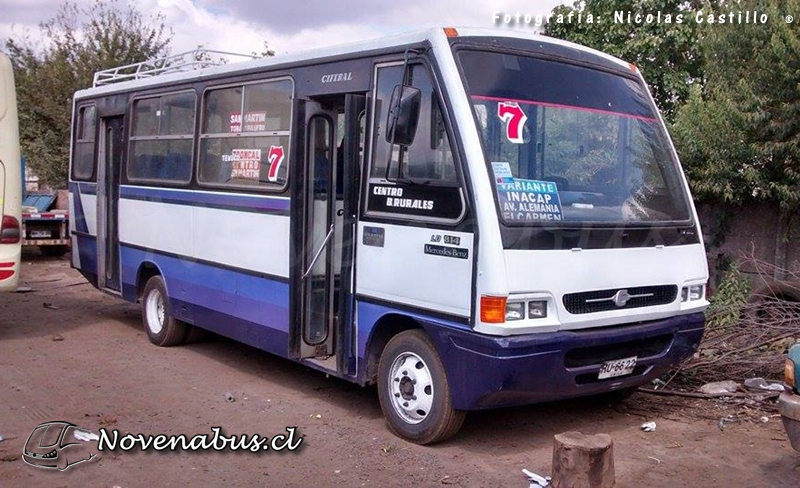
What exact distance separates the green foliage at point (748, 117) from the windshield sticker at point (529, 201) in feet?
14.8

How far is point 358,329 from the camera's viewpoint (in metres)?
6.11

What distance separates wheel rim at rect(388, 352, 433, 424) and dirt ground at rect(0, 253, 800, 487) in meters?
0.24

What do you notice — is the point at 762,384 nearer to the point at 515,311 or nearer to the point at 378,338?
the point at 515,311

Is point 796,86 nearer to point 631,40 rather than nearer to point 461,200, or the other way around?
point 631,40

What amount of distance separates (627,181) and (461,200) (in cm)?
146

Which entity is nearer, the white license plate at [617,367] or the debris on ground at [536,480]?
the debris on ground at [536,480]

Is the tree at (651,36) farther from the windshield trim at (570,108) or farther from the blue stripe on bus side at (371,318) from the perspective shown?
the blue stripe on bus side at (371,318)

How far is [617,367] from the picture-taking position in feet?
18.7

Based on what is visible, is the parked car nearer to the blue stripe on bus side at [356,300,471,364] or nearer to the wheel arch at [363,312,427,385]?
the blue stripe on bus side at [356,300,471,364]

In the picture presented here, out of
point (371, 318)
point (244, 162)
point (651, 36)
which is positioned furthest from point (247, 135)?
point (651, 36)

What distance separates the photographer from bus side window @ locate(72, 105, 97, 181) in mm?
10422

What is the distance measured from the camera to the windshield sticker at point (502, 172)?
522 cm

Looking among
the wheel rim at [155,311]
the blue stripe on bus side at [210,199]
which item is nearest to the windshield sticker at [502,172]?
the blue stripe on bus side at [210,199]

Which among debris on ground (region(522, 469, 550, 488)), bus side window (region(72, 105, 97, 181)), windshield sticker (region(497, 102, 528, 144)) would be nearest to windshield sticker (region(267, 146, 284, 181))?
windshield sticker (region(497, 102, 528, 144))
